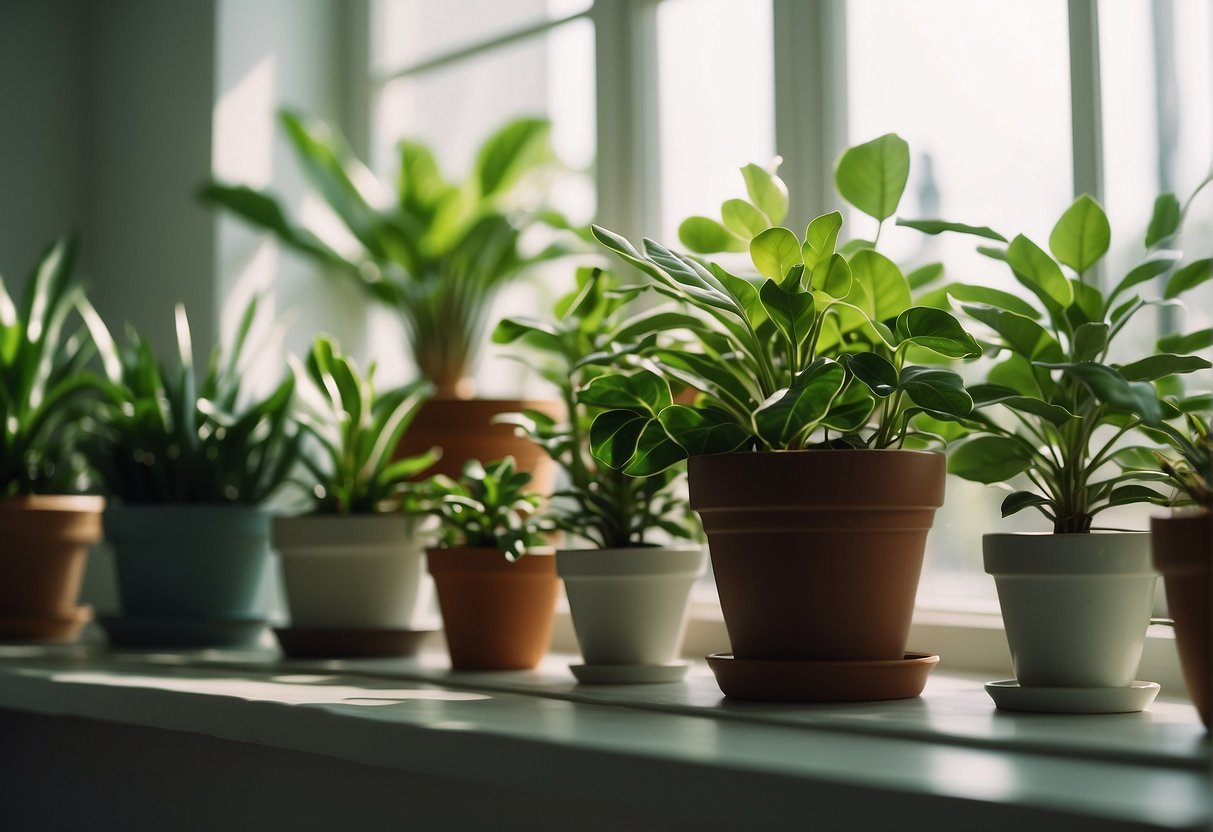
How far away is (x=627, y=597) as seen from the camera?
131 centimetres

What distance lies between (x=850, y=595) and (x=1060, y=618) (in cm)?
17

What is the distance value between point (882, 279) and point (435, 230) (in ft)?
3.40

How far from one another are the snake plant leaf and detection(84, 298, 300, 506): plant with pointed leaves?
97 centimetres

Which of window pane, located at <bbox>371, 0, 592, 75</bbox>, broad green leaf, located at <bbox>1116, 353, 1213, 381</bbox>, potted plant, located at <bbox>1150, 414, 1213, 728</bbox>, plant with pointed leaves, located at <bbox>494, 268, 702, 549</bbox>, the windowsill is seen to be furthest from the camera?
window pane, located at <bbox>371, 0, 592, 75</bbox>

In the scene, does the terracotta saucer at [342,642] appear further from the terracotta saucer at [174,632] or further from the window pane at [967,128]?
the window pane at [967,128]

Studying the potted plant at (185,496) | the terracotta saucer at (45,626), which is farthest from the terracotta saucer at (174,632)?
the terracotta saucer at (45,626)

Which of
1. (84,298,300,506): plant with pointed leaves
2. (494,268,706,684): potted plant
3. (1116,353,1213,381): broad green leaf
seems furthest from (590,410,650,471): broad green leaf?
(84,298,300,506): plant with pointed leaves

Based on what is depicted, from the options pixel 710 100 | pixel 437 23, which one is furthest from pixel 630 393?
pixel 437 23

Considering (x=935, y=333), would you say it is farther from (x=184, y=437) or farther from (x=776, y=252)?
(x=184, y=437)

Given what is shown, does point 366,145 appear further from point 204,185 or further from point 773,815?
point 773,815

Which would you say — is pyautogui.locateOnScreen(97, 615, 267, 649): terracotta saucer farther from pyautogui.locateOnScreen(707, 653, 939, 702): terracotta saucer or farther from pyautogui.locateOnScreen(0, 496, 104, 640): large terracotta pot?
pyautogui.locateOnScreen(707, 653, 939, 702): terracotta saucer

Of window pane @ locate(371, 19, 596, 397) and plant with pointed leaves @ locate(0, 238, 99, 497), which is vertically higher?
window pane @ locate(371, 19, 596, 397)

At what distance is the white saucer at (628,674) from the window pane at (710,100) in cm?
72

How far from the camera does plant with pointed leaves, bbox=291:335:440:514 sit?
1.62 metres
